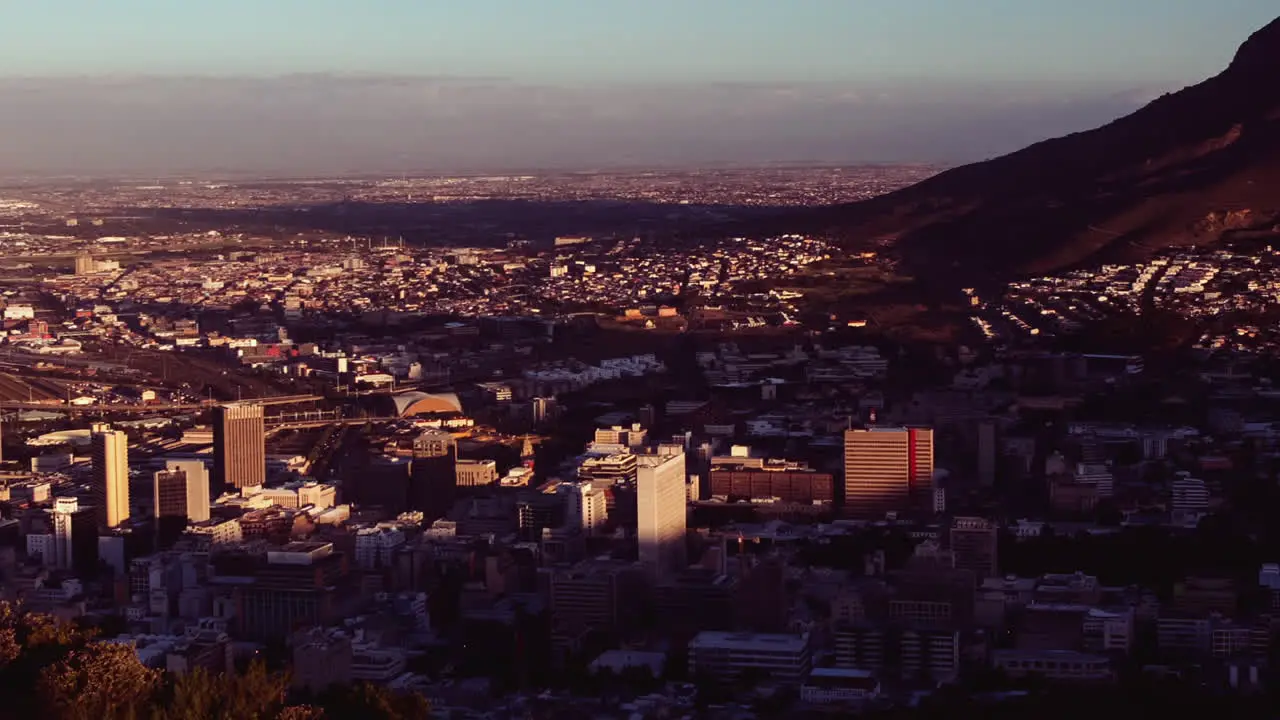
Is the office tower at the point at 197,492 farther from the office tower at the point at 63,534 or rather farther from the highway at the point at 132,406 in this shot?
the highway at the point at 132,406

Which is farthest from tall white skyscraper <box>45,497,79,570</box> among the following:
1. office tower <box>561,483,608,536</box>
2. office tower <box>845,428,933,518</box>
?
office tower <box>845,428,933,518</box>

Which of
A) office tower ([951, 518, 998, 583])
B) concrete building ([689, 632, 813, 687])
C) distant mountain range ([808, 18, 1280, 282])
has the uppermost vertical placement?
distant mountain range ([808, 18, 1280, 282])

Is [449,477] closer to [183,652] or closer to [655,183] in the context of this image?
[183,652]

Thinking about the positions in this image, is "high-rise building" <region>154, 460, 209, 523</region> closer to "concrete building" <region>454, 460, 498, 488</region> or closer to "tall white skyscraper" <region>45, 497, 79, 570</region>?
"tall white skyscraper" <region>45, 497, 79, 570</region>

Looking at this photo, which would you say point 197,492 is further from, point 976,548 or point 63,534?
point 976,548

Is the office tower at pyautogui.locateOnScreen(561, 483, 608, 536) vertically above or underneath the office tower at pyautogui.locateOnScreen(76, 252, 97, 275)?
underneath

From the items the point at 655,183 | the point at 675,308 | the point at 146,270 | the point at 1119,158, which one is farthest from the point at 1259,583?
the point at 655,183

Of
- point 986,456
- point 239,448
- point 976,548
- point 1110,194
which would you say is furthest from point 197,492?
point 1110,194
